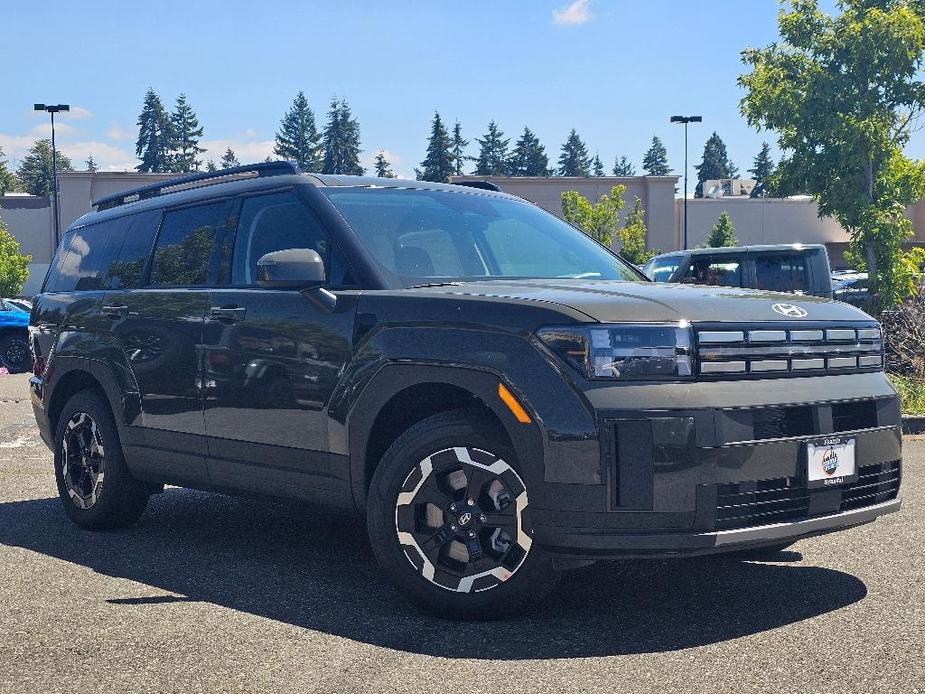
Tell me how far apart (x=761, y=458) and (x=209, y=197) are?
3.32m

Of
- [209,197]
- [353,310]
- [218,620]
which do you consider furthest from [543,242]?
[218,620]

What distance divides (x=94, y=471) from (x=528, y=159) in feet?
455

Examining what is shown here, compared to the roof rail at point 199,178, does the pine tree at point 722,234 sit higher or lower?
higher

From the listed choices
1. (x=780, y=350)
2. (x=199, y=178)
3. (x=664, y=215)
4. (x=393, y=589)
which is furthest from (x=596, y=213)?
(x=780, y=350)

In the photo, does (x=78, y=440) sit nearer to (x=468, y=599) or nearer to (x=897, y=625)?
(x=468, y=599)

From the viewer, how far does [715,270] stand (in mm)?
16594

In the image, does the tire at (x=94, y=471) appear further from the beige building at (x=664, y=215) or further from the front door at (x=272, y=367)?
the beige building at (x=664, y=215)

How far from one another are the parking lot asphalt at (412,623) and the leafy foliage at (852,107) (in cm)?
3055

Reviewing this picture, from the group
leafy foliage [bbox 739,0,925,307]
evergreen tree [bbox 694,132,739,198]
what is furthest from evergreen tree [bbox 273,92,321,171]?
leafy foliage [bbox 739,0,925,307]

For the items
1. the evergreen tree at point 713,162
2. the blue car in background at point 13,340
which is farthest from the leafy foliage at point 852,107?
the evergreen tree at point 713,162

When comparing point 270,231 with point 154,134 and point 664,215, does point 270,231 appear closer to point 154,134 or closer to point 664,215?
point 664,215

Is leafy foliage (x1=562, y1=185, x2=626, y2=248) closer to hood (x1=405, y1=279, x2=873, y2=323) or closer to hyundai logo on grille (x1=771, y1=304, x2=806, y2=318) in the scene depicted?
hood (x1=405, y1=279, x2=873, y2=323)

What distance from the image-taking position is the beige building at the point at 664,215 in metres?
70.5

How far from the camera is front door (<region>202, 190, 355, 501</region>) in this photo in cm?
516
